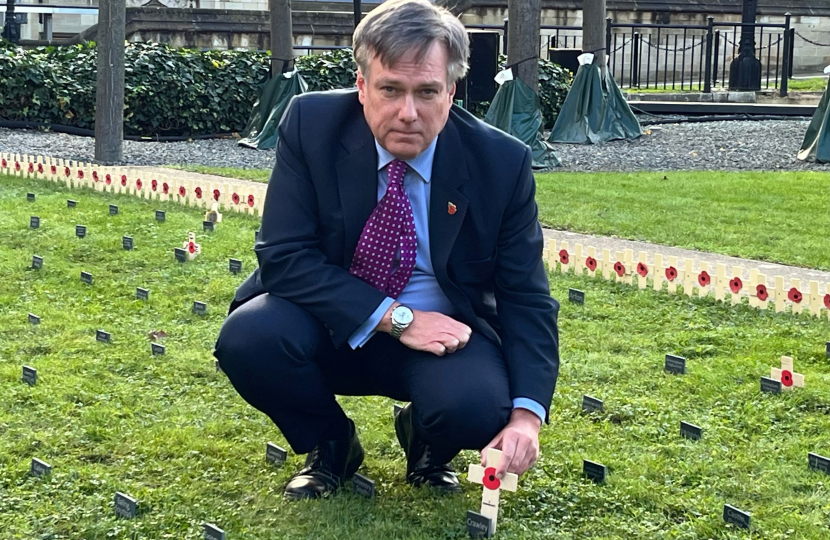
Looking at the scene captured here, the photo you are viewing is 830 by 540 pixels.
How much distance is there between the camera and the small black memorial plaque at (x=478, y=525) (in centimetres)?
347

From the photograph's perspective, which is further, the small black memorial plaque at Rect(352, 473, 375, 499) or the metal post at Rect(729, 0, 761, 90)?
the metal post at Rect(729, 0, 761, 90)

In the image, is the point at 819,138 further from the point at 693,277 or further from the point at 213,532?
the point at 213,532

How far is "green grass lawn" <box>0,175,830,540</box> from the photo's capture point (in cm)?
362

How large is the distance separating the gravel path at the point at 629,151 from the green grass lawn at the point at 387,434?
7.16 meters

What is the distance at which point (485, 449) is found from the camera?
332 cm

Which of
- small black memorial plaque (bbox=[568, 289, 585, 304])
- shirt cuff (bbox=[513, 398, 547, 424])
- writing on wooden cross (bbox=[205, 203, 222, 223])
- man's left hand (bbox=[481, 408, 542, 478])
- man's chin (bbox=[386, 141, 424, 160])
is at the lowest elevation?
small black memorial plaque (bbox=[568, 289, 585, 304])

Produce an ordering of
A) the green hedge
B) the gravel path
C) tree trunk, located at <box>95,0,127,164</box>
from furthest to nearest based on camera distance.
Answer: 1. the green hedge
2. the gravel path
3. tree trunk, located at <box>95,0,127,164</box>

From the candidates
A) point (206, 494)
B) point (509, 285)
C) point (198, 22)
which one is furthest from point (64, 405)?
point (198, 22)

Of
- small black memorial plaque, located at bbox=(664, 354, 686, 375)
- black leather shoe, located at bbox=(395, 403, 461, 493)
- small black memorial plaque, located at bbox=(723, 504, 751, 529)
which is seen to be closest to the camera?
small black memorial plaque, located at bbox=(723, 504, 751, 529)

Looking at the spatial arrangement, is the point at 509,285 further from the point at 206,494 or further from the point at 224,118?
the point at 224,118

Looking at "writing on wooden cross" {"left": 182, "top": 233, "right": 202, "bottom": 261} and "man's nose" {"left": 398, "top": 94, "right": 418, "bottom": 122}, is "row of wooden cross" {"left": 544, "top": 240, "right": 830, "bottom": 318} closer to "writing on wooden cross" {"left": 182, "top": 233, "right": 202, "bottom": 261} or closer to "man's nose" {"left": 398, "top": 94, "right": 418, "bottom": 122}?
"writing on wooden cross" {"left": 182, "top": 233, "right": 202, "bottom": 261}

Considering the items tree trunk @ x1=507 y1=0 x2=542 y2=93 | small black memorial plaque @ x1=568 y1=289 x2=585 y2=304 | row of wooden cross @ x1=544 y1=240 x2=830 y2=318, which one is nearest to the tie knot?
small black memorial plaque @ x1=568 y1=289 x2=585 y2=304

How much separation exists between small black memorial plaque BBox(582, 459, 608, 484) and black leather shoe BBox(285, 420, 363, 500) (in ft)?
2.50

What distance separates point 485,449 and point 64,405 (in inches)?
78.8
